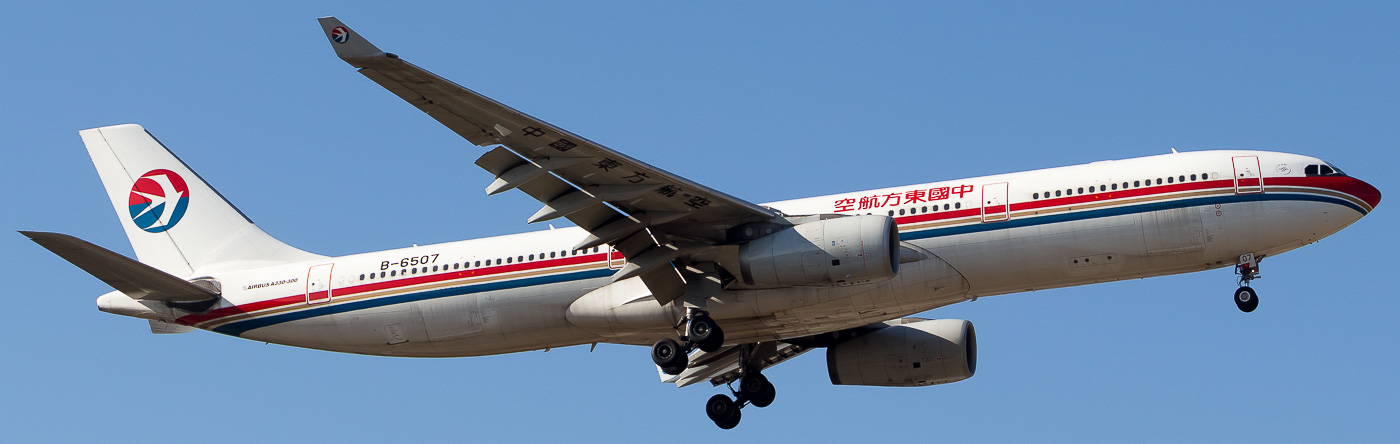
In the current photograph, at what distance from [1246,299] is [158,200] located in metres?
24.3

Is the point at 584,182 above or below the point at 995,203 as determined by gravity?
below

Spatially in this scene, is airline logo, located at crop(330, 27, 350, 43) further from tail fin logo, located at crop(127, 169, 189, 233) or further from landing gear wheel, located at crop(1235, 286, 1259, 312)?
landing gear wheel, located at crop(1235, 286, 1259, 312)

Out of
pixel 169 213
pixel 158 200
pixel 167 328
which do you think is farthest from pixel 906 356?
pixel 158 200

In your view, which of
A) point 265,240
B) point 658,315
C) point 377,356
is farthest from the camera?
point 265,240

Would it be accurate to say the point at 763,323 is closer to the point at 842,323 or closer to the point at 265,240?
the point at 842,323

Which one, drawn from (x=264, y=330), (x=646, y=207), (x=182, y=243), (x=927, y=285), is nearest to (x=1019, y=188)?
(x=927, y=285)

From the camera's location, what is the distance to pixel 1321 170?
1155 inches

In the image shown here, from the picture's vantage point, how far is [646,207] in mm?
29078

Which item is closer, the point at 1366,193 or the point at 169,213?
the point at 1366,193

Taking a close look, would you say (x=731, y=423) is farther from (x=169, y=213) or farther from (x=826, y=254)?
(x=169, y=213)

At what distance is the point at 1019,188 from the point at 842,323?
183 inches

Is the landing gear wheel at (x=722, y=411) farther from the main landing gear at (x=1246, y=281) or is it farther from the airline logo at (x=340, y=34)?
the airline logo at (x=340, y=34)

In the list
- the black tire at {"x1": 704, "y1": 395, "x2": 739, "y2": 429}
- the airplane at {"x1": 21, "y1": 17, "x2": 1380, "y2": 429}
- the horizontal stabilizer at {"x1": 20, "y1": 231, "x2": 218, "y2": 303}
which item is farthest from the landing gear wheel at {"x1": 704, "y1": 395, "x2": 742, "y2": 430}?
the horizontal stabilizer at {"x1": 20, "y1": 231, "x2": 218, "y2": 303}

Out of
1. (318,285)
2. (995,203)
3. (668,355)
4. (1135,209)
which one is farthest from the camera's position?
(318,285)
